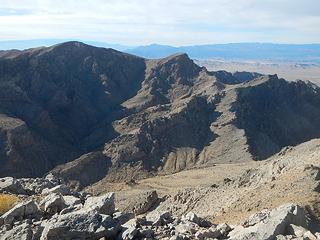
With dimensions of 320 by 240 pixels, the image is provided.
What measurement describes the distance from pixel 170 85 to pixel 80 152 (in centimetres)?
3016

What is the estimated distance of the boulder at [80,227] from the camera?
46.3 feet

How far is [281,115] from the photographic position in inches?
3856

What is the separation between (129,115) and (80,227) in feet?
271

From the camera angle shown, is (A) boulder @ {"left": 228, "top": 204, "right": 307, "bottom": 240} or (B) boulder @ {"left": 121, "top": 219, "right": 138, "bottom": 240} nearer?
(B) boulder @ {"left": 121, "top": 219, "right": 138, "bottom": 240}

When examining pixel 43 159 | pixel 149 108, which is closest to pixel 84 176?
pixel 43 159

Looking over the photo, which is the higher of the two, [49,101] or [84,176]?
[49,101]

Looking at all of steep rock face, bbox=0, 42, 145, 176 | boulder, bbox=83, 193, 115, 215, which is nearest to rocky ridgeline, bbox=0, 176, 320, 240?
boulder, bbox=83, 193, 115, 215

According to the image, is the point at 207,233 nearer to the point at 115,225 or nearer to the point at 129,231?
the point at 129,231

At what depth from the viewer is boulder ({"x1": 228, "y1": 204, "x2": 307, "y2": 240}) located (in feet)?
48.2

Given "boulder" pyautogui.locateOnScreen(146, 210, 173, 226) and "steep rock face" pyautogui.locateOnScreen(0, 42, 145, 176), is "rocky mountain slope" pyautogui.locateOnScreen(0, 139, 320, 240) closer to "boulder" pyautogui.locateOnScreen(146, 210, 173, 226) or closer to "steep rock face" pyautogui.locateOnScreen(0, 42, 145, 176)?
"boulder" pyautogui.locateOnScreen(146, 210, 173, 226)

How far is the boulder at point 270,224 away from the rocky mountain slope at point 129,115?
5697 cm

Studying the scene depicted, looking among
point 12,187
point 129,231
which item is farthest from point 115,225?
point 12,187

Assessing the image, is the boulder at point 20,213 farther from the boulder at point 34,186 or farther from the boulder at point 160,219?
the boulder at point 34,186

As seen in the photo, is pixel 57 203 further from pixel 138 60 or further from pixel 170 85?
pixel 138 60
